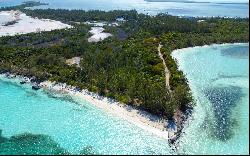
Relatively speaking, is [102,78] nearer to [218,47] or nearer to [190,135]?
[190,135]

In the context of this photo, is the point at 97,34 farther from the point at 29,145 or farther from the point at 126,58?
the point at 29,145

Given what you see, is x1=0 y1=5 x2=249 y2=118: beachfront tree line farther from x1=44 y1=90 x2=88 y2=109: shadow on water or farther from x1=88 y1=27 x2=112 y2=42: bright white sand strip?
x1=44 y1=90 x2=88 y2=109: shadow on water

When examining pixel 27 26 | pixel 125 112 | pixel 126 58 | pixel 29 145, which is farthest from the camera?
pixel 27 26

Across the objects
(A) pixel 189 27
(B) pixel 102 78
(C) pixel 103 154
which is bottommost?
(C) pixel 103 154

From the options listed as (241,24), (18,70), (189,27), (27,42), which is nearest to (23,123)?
(18,70)

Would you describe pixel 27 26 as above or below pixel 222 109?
above

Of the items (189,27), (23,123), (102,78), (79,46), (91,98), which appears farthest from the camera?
(189,27)

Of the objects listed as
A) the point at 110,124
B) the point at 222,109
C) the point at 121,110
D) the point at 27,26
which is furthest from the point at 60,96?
the point at 27,26
